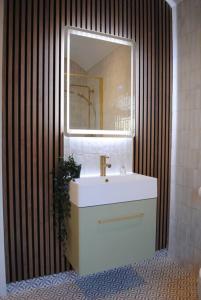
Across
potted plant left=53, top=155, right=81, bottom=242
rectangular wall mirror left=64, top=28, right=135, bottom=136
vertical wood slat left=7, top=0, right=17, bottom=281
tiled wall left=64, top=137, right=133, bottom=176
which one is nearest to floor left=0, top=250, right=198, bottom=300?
vertical wood slat left=7, top=0, right=17, bottom=281

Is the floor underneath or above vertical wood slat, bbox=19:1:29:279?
underneath

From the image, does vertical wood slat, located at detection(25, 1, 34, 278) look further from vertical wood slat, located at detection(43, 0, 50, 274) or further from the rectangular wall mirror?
the rectangular wall mirror

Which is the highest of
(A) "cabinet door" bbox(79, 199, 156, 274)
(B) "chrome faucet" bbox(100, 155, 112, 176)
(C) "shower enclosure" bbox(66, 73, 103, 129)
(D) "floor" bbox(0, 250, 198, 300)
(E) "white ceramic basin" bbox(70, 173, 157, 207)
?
(C) "shower enclosure" bbox(66, 73, 103, 129)

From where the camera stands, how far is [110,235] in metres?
1.88

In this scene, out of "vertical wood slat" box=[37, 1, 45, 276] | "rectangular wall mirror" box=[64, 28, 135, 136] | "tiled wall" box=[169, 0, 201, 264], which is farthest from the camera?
"tiled wall" box=[169, 0, 201, 264]

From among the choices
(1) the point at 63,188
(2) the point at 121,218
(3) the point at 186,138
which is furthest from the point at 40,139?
(3) the point at 186,138

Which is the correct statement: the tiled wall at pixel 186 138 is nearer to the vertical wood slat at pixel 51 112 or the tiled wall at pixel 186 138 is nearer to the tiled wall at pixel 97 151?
the tiled wall at pixel 97 151

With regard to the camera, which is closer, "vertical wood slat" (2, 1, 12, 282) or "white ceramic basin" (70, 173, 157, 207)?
"white ceramic basin" (70, 173, 157, 207)

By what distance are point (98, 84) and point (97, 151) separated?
622 mm

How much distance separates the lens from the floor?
1.96 m

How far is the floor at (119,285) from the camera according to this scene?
6.42 ft

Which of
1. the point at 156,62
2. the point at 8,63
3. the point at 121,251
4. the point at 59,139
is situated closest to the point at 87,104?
the point at 59,139

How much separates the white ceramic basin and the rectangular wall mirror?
0.54m

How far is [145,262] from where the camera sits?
8.09 feet
